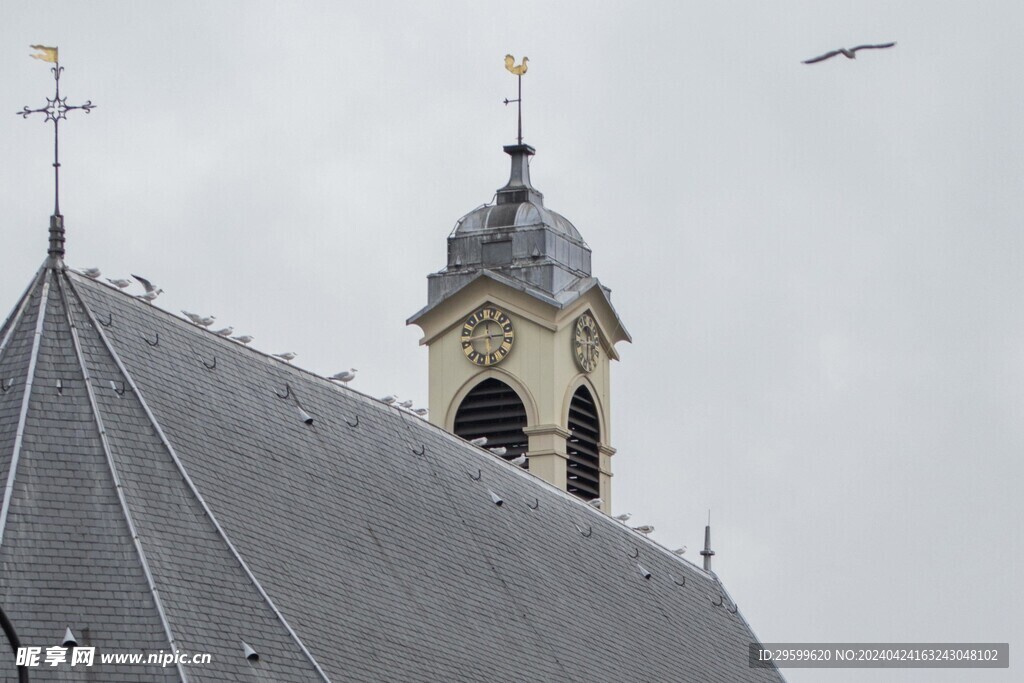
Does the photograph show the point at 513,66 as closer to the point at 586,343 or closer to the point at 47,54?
the point at 586,343

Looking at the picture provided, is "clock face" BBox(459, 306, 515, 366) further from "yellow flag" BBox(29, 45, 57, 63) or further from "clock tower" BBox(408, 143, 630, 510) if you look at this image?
"yellow flag" BBox(29, 45, 57, 63)

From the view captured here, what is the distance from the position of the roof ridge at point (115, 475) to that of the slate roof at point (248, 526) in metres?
0.03

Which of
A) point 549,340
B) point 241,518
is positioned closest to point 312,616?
point 241,518

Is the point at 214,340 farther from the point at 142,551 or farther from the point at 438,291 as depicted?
the point at 438,291

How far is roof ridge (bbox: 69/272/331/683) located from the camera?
35875 millimetres

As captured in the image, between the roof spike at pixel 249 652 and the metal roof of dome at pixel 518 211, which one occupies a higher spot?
the metal roof of dome at pixel 518 211

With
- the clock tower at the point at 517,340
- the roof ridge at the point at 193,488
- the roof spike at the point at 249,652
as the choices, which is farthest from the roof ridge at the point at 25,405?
the clock tower at the point at 517,340

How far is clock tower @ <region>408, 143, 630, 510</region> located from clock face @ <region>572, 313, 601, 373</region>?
0.13ft

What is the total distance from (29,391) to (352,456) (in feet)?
29.3

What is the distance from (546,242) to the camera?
61.8 m

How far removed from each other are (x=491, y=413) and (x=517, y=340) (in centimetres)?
187

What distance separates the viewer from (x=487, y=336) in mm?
61938

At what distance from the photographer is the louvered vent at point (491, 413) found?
61.6 metres

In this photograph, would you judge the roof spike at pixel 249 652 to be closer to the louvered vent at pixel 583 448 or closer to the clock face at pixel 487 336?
the louvered vent at pixel 583 448
